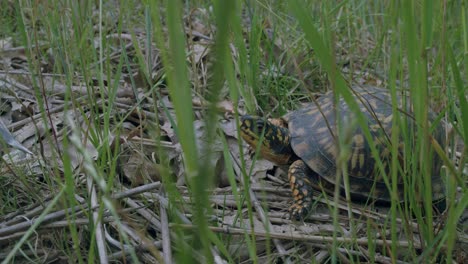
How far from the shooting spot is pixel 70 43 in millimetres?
2393

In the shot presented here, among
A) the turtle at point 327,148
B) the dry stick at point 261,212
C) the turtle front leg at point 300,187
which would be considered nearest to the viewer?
the dry stick at point 261,212

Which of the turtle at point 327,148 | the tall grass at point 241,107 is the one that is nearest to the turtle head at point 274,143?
the turtle at point 327,148

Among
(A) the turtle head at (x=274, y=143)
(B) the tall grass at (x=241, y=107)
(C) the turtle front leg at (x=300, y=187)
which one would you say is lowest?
(C) the turtle front leg at (x=300, y=187)

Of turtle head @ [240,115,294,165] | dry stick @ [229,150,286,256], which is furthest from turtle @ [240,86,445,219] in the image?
dry stick @ [229,150,286,256]

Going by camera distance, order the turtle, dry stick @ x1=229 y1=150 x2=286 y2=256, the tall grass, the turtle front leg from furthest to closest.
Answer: the turtle → the turtle front leg → dry stick @ x1=229 y1=150 x2=286 y2=256 → the tall grass

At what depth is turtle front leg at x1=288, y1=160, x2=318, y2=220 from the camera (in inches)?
82.7

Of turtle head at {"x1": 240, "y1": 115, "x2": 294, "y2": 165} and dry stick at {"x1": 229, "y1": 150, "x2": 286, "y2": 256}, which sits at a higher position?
turtle head at {"x1": 240, "y1": 115, "x2": 294, "y2": 165}

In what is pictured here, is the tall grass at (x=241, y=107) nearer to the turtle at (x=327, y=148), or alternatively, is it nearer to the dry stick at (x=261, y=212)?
the dry stick at (x=261, y=212)

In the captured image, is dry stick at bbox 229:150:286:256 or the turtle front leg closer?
dry stick at bbox 229:150:286:256

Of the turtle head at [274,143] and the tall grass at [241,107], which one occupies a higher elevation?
the tall grass at [241,107]

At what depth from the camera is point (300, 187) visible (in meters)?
2.22

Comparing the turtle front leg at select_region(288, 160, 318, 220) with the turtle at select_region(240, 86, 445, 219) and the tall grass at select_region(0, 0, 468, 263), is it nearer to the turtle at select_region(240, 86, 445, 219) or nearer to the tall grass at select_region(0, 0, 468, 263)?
the turtle at select_region(240, 86, 445, 219)

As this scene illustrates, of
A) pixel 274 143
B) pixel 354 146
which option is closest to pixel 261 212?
pixel 274 143

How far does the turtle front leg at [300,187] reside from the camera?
82.7 inches
